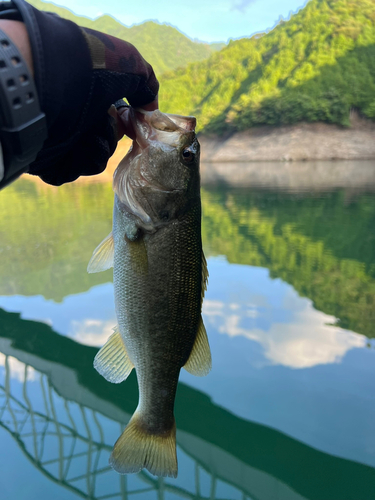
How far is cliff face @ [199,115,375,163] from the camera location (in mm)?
33281

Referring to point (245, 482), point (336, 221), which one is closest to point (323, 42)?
point (336, 221)

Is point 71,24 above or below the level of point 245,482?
above

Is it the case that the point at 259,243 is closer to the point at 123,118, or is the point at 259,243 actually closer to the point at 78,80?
the point at 123,118

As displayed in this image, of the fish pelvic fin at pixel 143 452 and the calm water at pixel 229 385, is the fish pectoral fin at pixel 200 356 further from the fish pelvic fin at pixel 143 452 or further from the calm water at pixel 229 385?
the calm water at pixel 229 385

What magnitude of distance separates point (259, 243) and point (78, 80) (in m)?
6.58

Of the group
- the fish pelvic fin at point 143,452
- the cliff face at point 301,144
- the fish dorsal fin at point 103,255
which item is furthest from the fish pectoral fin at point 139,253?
the cliff face at point 301,144

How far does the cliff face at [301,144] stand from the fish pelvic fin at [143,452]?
111 feet

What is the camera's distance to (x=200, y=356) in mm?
1610

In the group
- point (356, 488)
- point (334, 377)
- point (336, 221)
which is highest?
point (356, 488)

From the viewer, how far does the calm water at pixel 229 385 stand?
2.50m

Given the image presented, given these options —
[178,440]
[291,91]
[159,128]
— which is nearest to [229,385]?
[178,440]

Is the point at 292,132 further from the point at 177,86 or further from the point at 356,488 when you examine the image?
the point at 356,488

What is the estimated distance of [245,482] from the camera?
8.10 ft

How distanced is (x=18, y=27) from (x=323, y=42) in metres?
54.0
